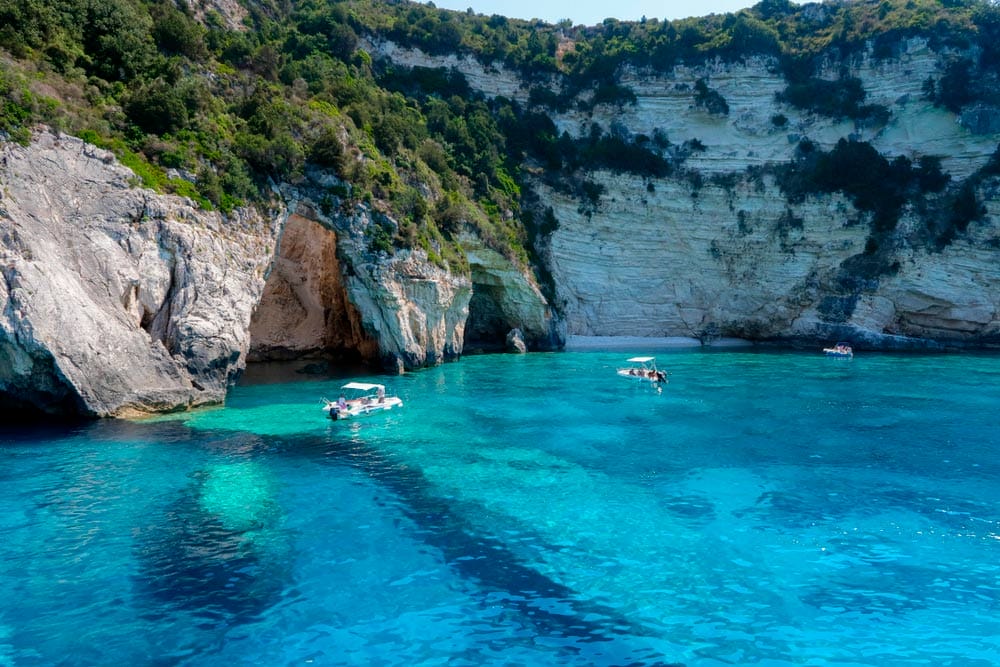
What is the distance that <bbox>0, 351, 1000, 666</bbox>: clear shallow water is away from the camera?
9672 mm

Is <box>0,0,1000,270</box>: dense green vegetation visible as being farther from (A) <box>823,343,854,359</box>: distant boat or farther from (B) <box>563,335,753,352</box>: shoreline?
(A) <box>823,343,854,359</box>: distant boat

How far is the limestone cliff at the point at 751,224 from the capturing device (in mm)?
52781

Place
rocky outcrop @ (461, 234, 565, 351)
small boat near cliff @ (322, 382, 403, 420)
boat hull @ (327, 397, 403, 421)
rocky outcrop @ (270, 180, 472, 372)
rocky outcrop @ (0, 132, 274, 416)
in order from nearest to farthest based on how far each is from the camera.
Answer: rocky outcrop @ (0, 132, 274, 416) → boat hull @ (327, 397, 403, 421) → small boat near cliff @ (322, 382, 403, 420) → rocky outcrop @ (270, 180, 472, 372) → rocky outcrop @ (461, 234, 565, 351)

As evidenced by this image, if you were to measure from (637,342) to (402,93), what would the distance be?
99.3 feet

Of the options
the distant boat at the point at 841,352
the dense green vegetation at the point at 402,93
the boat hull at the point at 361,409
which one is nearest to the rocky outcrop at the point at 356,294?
the dense green vegetation at the point at 402,93

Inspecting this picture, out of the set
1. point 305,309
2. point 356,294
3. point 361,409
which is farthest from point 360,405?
point 305,309

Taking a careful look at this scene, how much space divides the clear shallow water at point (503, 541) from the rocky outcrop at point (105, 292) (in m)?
1.63

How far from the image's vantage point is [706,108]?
61188 millimetres

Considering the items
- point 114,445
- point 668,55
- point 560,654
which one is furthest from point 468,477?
point 668,55

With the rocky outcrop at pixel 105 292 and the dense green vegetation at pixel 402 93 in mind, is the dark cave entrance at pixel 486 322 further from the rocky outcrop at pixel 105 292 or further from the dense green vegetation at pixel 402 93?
the rocky outcrop at pixel 105 292

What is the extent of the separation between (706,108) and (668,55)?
22.5 ft

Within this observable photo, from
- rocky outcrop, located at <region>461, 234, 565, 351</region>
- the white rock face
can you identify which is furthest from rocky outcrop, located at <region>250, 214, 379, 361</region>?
the white rock face

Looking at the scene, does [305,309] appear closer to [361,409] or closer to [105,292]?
[361,409]

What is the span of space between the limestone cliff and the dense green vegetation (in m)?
1.32
